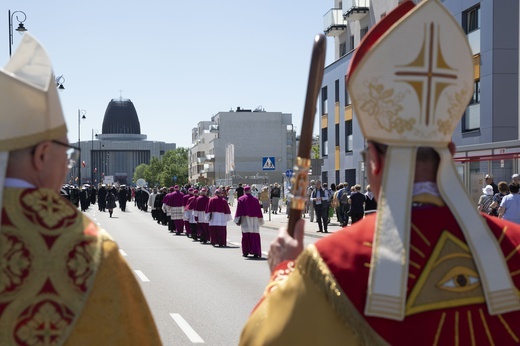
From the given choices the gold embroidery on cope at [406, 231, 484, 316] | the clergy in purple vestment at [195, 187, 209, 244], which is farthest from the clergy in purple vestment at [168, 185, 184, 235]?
the gold embroidery on cope at [406, 231, 484, 316]

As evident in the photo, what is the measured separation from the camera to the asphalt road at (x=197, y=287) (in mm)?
9789

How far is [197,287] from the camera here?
1384cm

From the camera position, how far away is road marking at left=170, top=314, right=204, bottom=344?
9.10 m

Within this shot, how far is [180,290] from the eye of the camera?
13.5 metres

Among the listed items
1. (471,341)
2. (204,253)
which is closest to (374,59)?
(471,341)

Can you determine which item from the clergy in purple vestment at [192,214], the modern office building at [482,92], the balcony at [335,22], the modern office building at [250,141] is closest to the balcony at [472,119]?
the modern office building at [482,92]

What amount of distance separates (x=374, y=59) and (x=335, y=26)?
45312mm

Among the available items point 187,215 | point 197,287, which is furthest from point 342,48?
point 197,287

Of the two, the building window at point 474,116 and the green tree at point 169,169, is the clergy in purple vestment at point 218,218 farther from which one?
the green tree at point 169,169

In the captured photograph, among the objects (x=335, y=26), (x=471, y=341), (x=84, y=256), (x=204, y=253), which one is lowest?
(x=204, y=253)

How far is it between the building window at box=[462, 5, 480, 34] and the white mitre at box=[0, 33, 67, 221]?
28259 millimetres

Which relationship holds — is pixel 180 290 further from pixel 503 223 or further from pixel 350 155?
pixel 350 155

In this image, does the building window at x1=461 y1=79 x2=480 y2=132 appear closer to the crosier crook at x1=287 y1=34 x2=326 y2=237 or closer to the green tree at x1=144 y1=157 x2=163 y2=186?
the crosier crook at x1=287 y1=34 x2=326 y2=237

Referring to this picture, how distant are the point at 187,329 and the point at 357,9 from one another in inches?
1391
